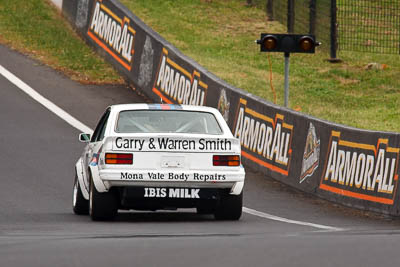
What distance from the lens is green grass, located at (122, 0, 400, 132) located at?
27.5m

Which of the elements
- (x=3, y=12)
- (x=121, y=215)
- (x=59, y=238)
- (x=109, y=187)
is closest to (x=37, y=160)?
(x=121, y=215)

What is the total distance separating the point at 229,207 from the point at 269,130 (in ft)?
23.5

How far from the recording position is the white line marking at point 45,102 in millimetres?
24234

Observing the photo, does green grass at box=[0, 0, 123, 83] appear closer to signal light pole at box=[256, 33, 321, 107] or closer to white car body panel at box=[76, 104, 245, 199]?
signal light pole at box=[256, 33, 321, 107]

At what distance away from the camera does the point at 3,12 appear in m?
34.8

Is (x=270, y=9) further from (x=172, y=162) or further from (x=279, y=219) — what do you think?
(x=172, y=162)

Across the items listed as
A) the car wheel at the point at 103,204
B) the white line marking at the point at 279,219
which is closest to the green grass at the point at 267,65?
the white line marking at the point at 279,219

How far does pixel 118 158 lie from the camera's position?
1278cm

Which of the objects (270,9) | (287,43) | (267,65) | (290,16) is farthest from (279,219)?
(270,9)

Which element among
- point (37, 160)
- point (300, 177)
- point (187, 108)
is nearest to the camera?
Answer: point (187, 108)

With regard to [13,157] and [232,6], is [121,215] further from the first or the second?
[232,6]

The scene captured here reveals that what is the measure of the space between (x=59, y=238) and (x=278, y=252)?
2445mm

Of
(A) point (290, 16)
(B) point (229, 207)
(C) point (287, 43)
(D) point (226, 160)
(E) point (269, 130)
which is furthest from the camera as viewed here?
(A) point (290, 16)

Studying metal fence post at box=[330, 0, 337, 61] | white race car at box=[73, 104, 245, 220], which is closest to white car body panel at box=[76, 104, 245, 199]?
white race car at box=[73, 104, 245, 220]
